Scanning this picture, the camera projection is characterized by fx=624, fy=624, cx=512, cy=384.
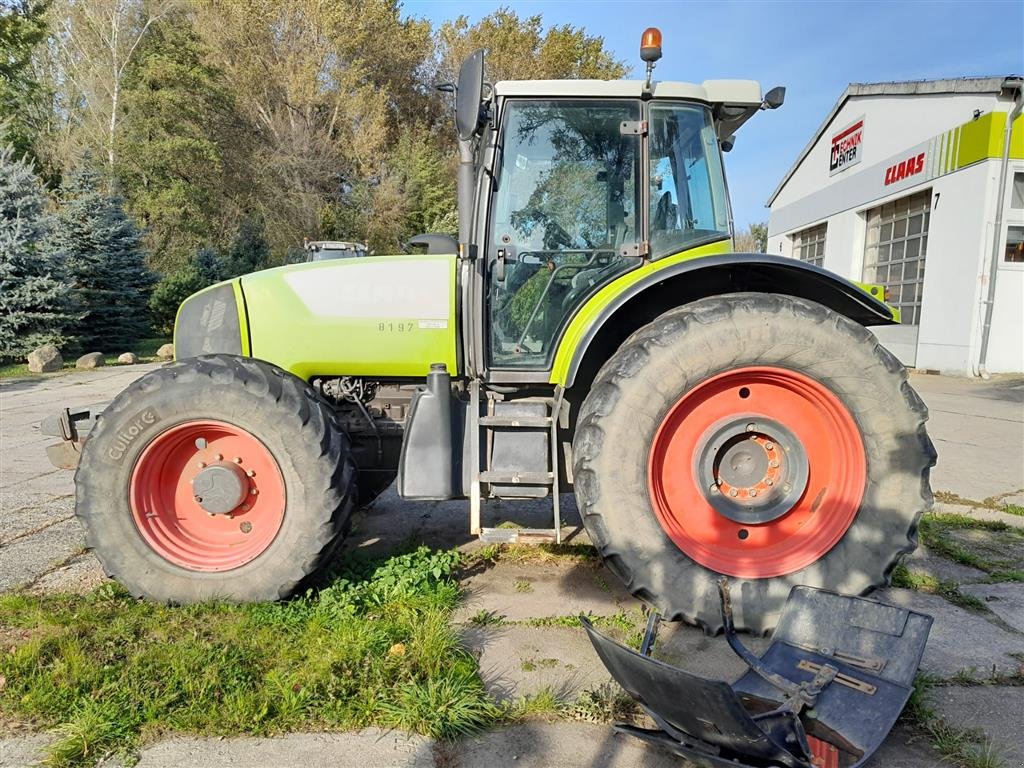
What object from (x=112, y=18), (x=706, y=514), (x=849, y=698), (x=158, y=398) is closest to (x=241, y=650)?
(x=158, y=398)

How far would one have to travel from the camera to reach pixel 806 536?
8.59ft

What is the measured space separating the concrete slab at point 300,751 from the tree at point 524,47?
26461mm

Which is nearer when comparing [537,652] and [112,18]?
[537,652]

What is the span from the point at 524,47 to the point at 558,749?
93.1 feet

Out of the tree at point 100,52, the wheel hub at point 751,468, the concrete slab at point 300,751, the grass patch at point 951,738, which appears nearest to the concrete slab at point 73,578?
the concrete slab at point 300,751

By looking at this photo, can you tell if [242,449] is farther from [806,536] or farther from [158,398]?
[806,536]

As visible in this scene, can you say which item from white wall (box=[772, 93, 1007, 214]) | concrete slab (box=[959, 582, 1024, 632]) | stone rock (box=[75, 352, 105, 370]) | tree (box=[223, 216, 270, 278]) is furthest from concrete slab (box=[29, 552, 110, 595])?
tree (box=[223, 216, 270, 278])

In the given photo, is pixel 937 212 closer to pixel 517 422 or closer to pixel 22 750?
pixel 517 422

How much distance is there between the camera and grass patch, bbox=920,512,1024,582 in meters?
3.28

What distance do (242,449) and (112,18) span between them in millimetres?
25340

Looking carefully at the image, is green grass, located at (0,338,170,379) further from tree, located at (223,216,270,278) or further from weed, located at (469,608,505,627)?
weed, located at (469,608,505,627)

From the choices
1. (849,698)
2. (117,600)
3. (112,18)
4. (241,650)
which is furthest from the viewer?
(112,18)

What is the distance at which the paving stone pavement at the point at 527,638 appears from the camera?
1.82 m

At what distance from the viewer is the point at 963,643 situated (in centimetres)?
247
